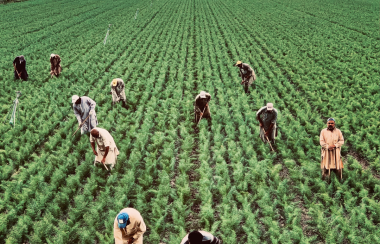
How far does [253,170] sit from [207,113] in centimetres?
291

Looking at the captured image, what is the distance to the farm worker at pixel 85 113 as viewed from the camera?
25.6ft

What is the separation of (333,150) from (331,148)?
6 cm

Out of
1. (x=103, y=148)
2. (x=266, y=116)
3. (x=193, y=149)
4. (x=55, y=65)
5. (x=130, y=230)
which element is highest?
(x=55, y=65)

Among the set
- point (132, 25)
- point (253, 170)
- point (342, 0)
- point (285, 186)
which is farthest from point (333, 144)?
point (342, 0)

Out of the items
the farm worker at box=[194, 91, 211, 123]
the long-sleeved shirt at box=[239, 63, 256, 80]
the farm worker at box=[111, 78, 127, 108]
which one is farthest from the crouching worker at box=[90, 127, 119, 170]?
the long-sleeved shirt at box=[239, 63, 256, 80]

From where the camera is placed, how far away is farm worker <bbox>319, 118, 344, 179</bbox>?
19.1 ft

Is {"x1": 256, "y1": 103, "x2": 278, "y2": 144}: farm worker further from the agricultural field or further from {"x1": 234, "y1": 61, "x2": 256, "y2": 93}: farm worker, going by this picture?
{"x1": 234, "y1": 61, "x2": 256, "y2": 93}: farm worker

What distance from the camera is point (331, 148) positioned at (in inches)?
231

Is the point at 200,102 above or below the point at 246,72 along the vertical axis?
below

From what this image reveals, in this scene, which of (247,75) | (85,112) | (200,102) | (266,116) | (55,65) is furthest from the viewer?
(55,65)

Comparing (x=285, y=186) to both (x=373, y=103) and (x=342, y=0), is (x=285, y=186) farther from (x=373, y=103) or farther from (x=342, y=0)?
(x=342, y=0)

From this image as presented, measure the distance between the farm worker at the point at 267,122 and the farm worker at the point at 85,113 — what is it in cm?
454

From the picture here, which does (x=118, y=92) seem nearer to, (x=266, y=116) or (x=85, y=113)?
(x=85, y=113)

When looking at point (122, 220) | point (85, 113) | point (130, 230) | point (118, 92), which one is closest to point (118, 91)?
point (118, 92)
